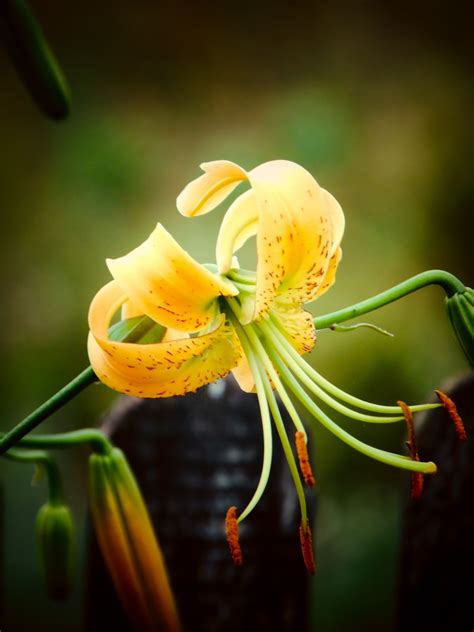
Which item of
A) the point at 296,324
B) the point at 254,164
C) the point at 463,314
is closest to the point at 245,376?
the point at 296,324

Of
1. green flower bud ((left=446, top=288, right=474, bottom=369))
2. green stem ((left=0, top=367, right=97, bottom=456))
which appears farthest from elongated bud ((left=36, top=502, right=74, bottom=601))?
green flower bud ((left=446, top=288, right=474, bottom=369))

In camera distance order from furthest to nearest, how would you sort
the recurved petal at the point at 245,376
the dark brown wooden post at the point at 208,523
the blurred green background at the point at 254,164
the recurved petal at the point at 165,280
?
the blurred green background at the point at 254,164 → the dark brown wooden post at the point at 208,523 → the recurved petal at the point at 245,376 → the recurved petal at the point at 165,280

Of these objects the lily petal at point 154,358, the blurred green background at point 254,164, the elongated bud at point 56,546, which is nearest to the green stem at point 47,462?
the elongated bud at point 56,546

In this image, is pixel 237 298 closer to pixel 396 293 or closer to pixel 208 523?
pixel 396 293

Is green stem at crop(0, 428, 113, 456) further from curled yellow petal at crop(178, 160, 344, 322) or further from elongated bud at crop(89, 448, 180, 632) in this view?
curled yellow petal at crop(178, 160, 344, 322)

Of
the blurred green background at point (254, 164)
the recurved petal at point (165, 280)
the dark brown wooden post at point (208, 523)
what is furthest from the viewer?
the blurred green background at point (254, 164)

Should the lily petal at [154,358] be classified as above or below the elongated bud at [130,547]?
above

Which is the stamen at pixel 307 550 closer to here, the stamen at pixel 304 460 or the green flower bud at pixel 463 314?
the stamen at pixel 304 460
